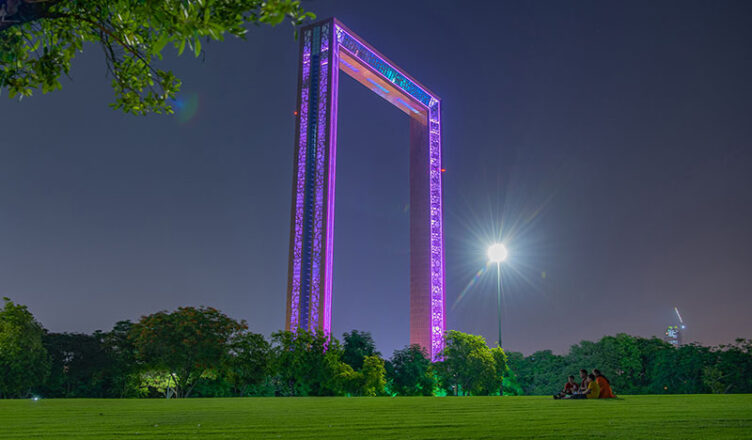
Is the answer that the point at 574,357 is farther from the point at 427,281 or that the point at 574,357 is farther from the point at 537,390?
the point at 427,281

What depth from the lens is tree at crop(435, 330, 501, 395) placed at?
3491 cm

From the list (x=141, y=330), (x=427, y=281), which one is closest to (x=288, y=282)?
(x=141, y=330)

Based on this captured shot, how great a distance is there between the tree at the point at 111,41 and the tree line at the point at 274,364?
2376cm

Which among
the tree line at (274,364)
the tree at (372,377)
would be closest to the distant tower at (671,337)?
the tree line at (274,364)

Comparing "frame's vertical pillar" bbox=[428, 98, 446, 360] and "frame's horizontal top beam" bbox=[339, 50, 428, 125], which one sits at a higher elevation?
"frame's horizontal top beam" bbox=[339, 50, 428, 125]

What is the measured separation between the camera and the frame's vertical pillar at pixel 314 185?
3488 cm

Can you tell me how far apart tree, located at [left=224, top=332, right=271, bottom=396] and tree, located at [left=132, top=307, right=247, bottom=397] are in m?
0.51

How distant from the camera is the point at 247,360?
28.4 m

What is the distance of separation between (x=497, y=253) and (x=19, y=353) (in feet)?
101

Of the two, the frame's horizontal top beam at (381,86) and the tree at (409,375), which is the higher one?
the frame's horizontal top beam at (381,86)

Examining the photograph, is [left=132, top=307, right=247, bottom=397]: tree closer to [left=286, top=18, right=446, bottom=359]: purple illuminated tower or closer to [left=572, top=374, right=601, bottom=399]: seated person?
[left=286, top=18, right=446, bottom=359]: purple illuminated tower

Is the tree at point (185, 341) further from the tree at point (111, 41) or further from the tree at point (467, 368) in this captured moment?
the tree at point (111, 41)

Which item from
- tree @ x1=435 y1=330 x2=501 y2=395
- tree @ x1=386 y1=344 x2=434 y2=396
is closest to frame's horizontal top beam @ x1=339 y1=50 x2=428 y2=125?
tree @ x1=435 y1=330 x2=501 y2=395

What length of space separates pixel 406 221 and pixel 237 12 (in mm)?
47472
